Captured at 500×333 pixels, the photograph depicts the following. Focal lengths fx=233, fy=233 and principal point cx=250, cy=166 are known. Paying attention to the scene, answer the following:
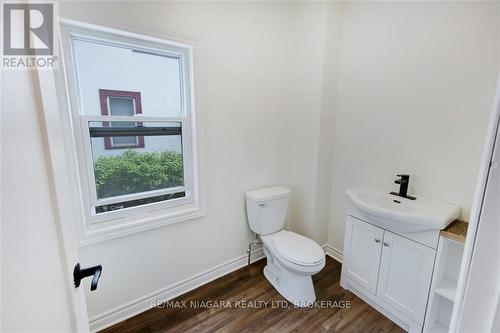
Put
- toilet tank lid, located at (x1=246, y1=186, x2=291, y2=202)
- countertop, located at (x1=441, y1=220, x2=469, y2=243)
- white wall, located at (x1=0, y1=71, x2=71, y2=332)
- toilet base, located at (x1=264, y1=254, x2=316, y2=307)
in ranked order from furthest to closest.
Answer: toilet tank lid, located at (x1=246, y1=186, x2=291, y2=202), toilet base, located at (x1=264, y1=254, x2=316, y2=307), countertop, located at (x1=441, y1=220, x2=469, y2=243), white wall, located at (x1=0, y1=71, x2=71, y2=332)

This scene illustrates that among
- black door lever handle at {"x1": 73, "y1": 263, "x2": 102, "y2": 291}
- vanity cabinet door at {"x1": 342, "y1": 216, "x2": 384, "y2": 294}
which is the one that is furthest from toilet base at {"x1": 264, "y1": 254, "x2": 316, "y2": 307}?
black door lever handle at {"x1": 73, "y1": 263, "x2": 102, "y2": 291}

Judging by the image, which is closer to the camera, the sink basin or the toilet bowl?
the sink basin

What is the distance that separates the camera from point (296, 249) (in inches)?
71.6

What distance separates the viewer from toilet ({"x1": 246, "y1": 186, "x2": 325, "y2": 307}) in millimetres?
1727

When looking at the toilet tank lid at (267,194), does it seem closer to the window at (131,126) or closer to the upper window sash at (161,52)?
the window at (131,126)

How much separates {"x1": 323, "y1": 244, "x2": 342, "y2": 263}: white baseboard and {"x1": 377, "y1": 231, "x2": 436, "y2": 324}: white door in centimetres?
65

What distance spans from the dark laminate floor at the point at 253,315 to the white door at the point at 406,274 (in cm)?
19

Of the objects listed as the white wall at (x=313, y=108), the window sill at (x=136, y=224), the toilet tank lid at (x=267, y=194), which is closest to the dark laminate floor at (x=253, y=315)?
the white wall at (x=313, y=108)

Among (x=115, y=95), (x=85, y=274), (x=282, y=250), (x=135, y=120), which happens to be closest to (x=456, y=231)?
(x=282, y=250)

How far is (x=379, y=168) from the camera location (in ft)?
6.35

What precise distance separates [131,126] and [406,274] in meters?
2.08

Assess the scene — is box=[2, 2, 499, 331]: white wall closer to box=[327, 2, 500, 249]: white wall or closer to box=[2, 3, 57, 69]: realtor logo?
box=[327, 2, 500, 249]: white wall

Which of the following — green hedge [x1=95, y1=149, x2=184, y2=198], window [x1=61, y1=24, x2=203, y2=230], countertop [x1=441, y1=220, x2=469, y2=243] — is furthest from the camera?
green hedge [x1=95, y1=149, x2=184, y2=198]

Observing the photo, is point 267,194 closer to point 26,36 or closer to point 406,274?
point 406,274
